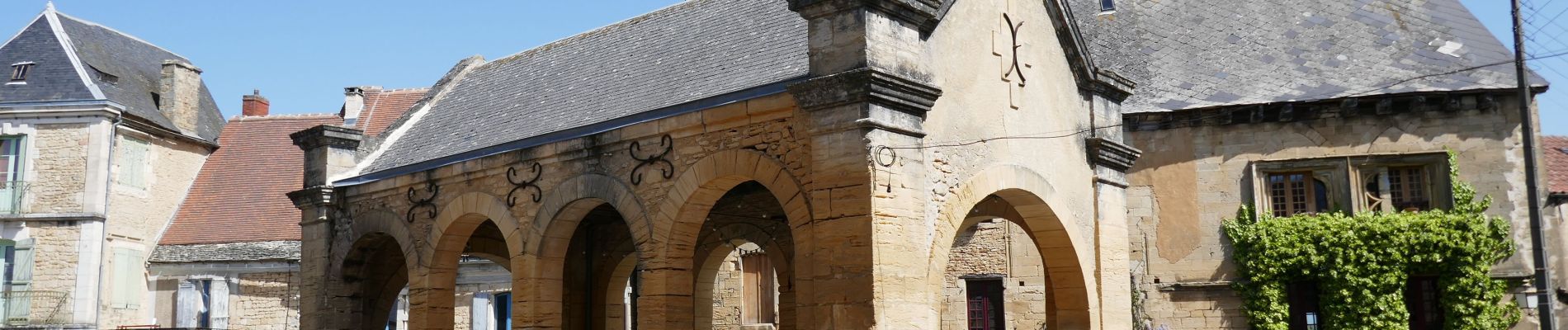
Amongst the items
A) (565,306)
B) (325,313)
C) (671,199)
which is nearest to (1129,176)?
(565,306)

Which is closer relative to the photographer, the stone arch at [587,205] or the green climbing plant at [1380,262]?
the stone arch at [587,205]

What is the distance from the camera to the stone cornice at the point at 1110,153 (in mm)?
11555

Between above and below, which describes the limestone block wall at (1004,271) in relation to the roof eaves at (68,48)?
below

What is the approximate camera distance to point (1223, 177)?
1644cm

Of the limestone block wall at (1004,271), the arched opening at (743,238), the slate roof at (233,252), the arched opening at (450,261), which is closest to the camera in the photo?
the arched opening at (450,261)

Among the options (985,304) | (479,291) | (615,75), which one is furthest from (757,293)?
(615,75)

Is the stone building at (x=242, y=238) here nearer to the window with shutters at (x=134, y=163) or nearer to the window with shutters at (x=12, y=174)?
the window with shutters at (x=134, y=163)

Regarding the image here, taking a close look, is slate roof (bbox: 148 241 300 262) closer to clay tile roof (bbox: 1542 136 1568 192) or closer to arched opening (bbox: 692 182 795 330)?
arched opening (bbox: 692 182 795 330)

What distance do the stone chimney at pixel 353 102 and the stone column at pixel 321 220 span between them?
1178 centimetres

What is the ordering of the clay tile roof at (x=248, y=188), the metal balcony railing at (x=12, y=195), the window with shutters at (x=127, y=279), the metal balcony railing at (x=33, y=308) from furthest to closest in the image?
1. the clay tile roof at (x=248, y=188)
2. the window with shutters at (x=127, y=279)
3. the metal balcony railing at (x=12, y=195)
4. the metal balcony railing at (x=33, y=308)

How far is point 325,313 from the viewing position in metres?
14.7

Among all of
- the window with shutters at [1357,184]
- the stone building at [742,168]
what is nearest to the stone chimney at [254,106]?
the stone building at [742,168]

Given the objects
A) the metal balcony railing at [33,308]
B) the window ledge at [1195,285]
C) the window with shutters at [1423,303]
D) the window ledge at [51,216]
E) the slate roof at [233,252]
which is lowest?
the window with shutters at [1423,303]

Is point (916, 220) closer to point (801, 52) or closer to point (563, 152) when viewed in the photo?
point (801, 52)
